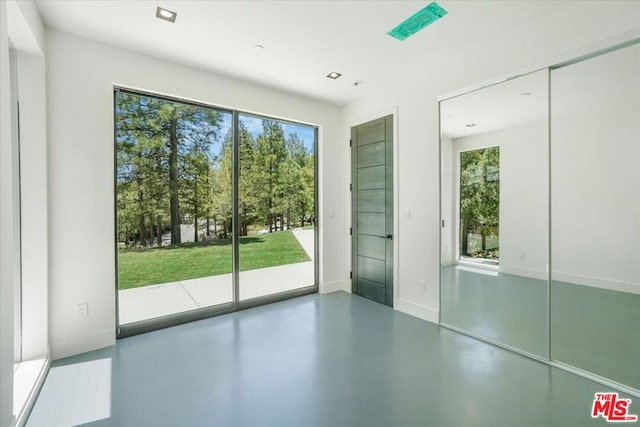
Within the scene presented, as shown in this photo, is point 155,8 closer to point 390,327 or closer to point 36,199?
point 36,199

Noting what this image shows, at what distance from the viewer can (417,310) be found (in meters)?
3.41

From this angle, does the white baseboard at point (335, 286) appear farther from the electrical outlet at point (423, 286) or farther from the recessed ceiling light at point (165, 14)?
the recessed ceiling light at point (165, 14)

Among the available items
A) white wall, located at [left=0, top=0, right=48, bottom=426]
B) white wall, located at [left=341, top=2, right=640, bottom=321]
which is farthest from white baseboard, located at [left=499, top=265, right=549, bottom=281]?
white wall, located at [left=0, top=0, right=48, bottom=426]

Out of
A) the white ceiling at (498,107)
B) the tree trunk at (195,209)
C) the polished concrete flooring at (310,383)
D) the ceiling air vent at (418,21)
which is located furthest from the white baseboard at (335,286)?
the ceiling air vent at (418,21)

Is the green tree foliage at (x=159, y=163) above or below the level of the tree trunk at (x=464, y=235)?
above

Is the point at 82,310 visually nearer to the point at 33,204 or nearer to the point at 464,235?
the point at 33,204

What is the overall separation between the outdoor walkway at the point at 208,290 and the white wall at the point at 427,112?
1.43m

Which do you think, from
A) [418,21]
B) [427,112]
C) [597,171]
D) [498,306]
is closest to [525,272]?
[498,306]

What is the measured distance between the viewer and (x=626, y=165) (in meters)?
2.14

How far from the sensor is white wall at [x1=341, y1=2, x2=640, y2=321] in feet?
7.86

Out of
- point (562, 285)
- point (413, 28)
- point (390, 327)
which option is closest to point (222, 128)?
point (413, 28)

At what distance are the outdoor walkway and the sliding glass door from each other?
11mm

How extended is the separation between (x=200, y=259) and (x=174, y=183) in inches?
36.0

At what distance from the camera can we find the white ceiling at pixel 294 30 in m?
2.21
